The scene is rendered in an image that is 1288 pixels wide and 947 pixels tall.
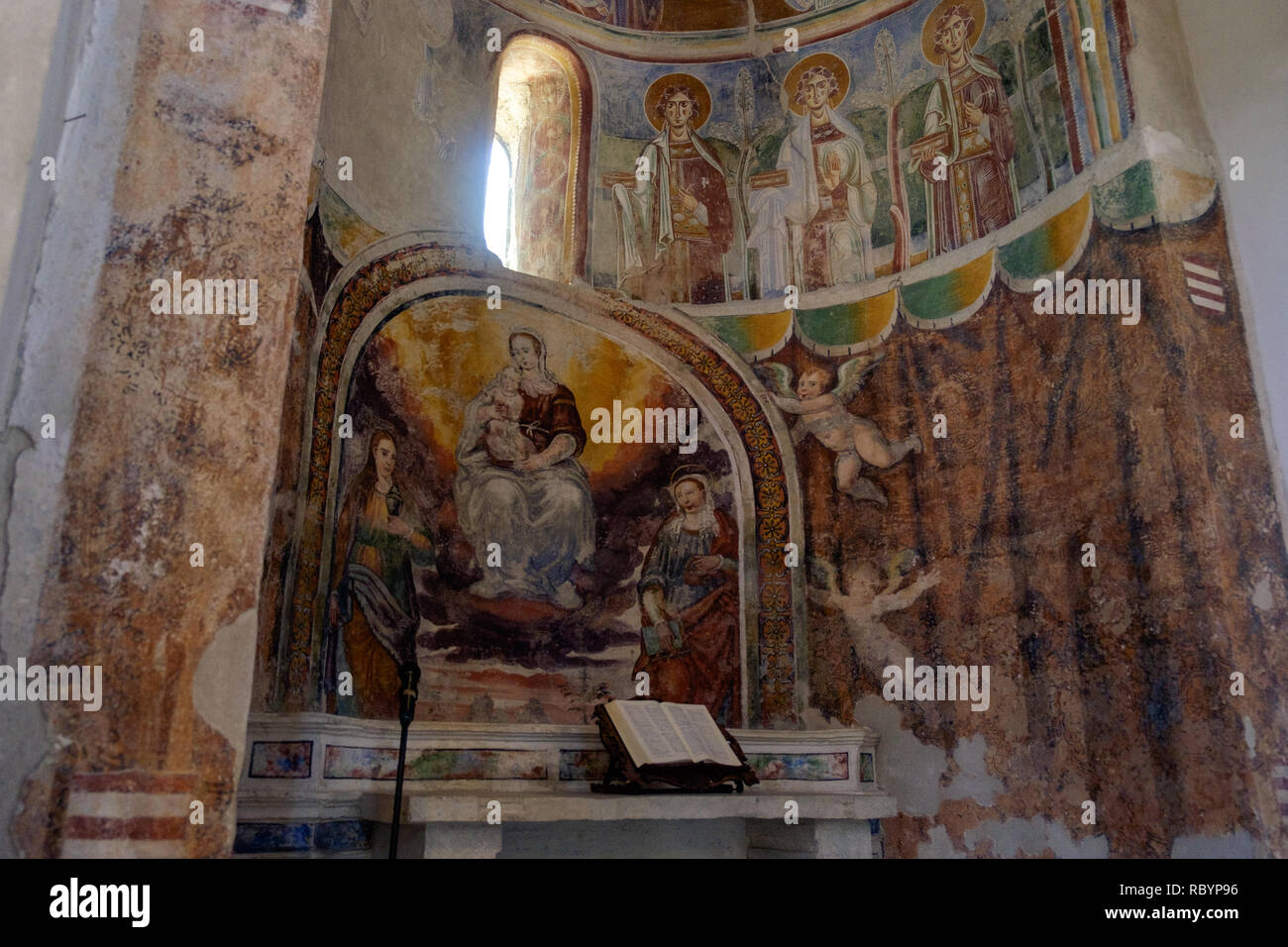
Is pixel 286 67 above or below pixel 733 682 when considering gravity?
above

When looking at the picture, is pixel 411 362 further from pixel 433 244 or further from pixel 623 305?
pixel 623 305

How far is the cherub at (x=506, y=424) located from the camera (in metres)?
8.24

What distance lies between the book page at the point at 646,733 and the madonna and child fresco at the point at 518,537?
1.23 meters

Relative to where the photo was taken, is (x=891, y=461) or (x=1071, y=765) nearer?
(x=1071, y=765)

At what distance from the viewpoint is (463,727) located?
22.0 ft

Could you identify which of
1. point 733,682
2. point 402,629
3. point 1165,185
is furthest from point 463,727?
point 1165,185

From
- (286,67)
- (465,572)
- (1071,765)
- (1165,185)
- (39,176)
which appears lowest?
(1071,765)

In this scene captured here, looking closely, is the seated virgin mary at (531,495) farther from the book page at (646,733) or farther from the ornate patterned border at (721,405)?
the book page at (646,733)

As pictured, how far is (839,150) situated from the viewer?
382 inches

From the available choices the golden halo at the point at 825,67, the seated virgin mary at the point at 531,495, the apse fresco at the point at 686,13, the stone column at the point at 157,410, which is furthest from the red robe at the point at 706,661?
the apse fresco at the point at 686,13

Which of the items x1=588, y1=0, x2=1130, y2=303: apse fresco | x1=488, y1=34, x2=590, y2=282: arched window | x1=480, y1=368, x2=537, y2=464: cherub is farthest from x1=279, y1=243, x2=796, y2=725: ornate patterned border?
x1=488, y1=34, x2=590, y2=282: arched window

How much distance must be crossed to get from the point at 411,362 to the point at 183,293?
3.77 metres

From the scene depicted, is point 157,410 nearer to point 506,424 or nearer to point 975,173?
point 506,424
